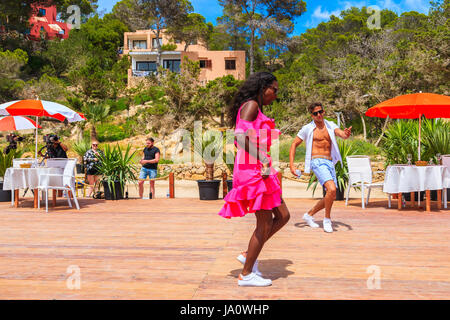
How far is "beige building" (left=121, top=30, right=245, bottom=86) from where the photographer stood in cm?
4059

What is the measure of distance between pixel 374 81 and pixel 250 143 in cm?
2459

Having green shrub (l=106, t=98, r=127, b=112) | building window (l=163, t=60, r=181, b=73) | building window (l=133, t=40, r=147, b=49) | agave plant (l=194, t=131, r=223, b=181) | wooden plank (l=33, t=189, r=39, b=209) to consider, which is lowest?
wooden plank (l=33, t=189, r=39, b=209)

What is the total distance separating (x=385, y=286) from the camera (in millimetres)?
3029

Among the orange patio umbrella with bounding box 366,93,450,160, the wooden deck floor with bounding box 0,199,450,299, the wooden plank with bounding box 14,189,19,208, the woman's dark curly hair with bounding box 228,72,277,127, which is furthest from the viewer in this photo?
the wooden plank with bounding box 14,189,19,208

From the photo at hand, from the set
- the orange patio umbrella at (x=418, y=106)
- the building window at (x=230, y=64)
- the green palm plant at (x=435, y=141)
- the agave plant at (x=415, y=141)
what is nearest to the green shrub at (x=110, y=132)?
the building window at (x=230, y=64)

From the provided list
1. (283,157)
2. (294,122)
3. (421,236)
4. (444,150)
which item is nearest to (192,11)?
(294,122)

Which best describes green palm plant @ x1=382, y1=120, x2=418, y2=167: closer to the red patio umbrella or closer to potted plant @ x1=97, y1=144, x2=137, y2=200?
potted plant @ x1=97, y1=144, x2=137, y2=200

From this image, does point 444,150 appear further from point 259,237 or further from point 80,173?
point 80,173

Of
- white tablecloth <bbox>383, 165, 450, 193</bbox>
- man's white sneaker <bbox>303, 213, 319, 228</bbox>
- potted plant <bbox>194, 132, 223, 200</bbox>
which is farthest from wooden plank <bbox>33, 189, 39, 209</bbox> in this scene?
white tablecloth <bbox>383, 165, 450, 193</bbox>

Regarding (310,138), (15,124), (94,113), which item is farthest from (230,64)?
(310,138)

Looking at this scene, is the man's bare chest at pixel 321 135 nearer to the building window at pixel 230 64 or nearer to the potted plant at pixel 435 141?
the potted plant at pixel 435 141

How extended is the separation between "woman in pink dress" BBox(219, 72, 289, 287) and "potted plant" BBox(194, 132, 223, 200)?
19.6 feet

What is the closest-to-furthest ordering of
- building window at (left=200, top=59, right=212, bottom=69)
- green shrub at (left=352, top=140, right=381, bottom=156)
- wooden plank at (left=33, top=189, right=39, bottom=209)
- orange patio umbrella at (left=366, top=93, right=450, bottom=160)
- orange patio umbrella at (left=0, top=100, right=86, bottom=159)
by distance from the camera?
orange patio umbrella at (left=366, top=93, right=450, bottom=160) → orange patio umbrella at (left=0, top=100, right=86, bottom=159) → wooden plank at (left=33, top=189, right=39, bottom=209) → green shrub at (left=352, top=140, right=381, bottom=156) → building window at (left=200, top=59, right=212, bottom=69)
